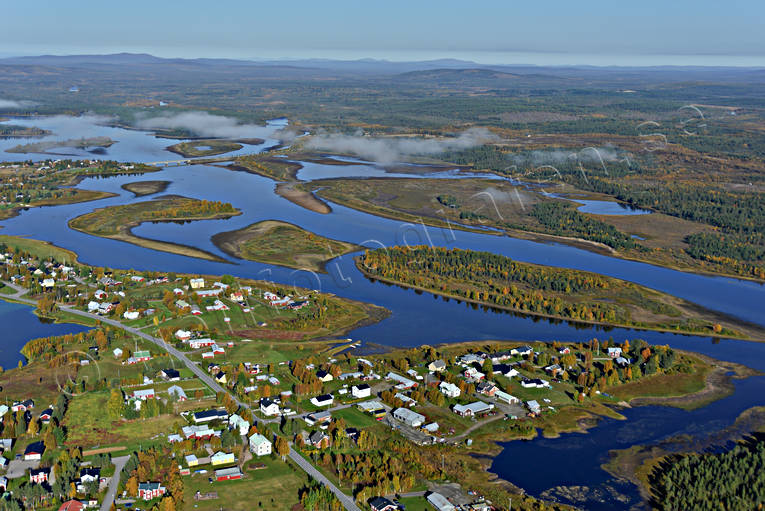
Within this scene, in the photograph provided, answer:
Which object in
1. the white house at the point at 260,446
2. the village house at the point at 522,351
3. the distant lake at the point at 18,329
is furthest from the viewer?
the village house at the point at 522,351

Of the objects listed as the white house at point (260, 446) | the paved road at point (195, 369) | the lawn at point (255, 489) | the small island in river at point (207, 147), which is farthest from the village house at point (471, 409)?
the small island in river at point (207, 147)

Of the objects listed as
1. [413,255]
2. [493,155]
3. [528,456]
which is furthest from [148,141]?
[528,456]

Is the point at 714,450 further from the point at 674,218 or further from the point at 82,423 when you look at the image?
the point at 674,218

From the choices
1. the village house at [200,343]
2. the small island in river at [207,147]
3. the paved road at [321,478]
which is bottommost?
the paved road at [321,478]

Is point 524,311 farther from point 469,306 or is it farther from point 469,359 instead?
point 469,359

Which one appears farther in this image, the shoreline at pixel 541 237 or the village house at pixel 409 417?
the shoreline at pixel 541 237

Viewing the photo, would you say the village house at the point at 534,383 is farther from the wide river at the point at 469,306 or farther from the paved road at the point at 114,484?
the paved road at the point at 114,484
